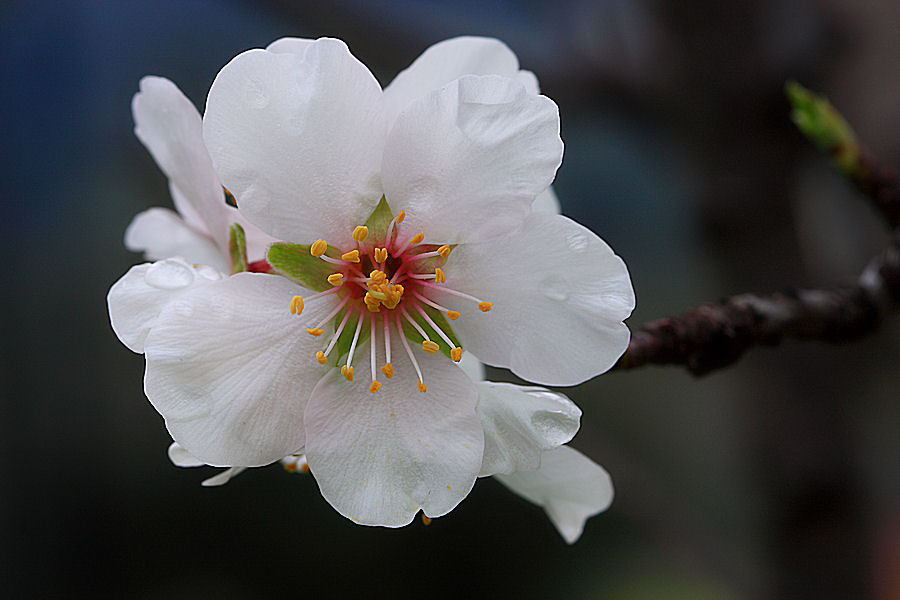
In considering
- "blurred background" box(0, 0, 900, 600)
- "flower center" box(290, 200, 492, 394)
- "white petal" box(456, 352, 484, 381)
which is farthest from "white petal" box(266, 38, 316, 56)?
"blurred background" box(0, 0, 900, 600)

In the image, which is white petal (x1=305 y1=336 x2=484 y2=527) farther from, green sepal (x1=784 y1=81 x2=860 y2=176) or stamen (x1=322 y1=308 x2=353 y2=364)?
green sepal (x1=784 y1=81 x2=860 y2=176)

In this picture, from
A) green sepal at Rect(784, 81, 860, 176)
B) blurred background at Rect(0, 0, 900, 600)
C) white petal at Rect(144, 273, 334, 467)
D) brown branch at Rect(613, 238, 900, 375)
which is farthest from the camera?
blurred background at Rect(0, 0, 900, 600)

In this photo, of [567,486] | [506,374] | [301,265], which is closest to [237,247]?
[301,265]

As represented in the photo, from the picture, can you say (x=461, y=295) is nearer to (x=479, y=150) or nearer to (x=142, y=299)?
(x=479, y=150)

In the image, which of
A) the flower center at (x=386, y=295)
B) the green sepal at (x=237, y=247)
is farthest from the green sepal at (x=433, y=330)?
the green sepal at (x=237, y=247)

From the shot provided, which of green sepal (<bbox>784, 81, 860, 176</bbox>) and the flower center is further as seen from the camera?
green sepal (<bbox>784, 81, 860, 176</bbox>)

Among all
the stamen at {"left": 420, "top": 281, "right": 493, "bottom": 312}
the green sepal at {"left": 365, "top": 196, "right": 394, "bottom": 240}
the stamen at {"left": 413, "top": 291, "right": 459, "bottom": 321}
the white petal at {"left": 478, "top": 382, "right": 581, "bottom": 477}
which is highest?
the green sepal at {"left": 365, "top": 196, "right": 394, "bottom": 240}

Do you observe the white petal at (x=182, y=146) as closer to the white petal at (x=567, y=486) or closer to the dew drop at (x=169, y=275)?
the dew drop at (x=169, y=275)
